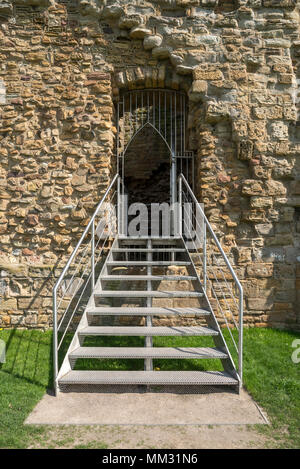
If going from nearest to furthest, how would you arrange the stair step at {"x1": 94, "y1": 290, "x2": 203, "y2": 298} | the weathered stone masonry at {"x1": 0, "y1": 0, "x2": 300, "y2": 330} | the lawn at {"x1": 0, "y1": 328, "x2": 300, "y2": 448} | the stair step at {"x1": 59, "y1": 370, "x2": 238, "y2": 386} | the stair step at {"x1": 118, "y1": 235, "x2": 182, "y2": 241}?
the lawn at {"x1": 0, "y1": 328, "x2": 300, "y2": 448}
the stair step at {"x1": 59, "y1": 370, "x2": 238, "y2": 386}
the stair step at {"x1": 94, "y1": 290, "x2": 203, "y2": 298}
the stair step at {"x1": 118, "y1": 235, "x2": 182, "y2": 241}
the weathered stone masonry at {"x1": 0, "y1": 0, "x2": 300, "y2": 330}

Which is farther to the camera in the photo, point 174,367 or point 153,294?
point 153,294

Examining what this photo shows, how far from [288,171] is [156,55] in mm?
2766

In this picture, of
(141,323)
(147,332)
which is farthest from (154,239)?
(147,332)

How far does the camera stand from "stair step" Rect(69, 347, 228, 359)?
11.8ft

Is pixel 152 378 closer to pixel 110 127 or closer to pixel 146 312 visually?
pixel 146 312

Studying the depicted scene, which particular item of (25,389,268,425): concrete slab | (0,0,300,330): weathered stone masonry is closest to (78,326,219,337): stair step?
(25,389,268,425): concrete slab

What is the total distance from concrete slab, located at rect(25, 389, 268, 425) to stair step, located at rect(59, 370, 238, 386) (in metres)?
0.14

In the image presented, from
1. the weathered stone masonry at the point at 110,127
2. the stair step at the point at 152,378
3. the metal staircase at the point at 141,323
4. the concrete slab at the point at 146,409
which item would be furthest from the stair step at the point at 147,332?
the weathered stone masonry at the point at 110,127

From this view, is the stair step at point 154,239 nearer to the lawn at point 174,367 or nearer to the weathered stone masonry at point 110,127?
the weathered stone masonry at point 110,127

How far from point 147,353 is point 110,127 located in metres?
3.52

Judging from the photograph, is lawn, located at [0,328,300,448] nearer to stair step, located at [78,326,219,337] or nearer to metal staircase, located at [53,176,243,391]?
metal staircase, located at [53,176,243,391]

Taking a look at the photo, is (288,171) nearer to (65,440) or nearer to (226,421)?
(226,421)

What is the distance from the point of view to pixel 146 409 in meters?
3.17

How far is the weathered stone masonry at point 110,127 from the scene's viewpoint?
17.7 ft
